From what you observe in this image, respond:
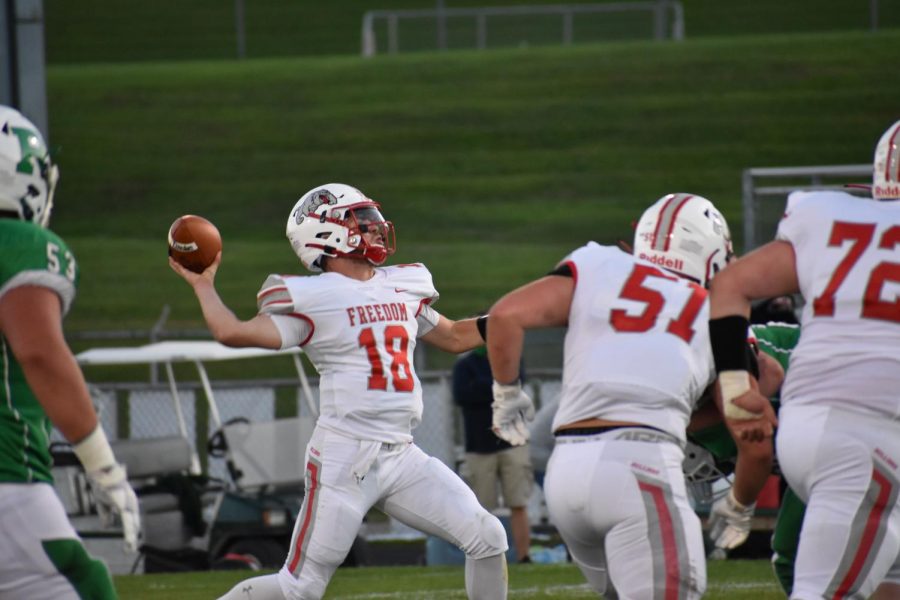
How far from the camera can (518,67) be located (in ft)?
96.4

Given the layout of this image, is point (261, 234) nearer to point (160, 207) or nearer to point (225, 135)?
point (160, 207)

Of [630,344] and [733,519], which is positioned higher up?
[630,344]

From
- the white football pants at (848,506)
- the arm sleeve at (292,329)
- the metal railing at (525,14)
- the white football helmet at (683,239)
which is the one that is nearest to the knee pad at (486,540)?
the arm sleeve at (292,329)

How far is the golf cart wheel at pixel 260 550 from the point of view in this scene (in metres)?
10.2

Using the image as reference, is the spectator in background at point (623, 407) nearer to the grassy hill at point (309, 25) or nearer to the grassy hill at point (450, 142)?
the grassy hill at point (450, 142)

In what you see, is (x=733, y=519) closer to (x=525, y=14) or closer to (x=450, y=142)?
(x=450, y=142)

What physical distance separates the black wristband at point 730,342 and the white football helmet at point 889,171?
618 millimetres

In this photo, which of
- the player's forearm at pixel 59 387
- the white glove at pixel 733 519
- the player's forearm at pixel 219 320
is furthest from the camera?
the player's forearm at pixel 219 320

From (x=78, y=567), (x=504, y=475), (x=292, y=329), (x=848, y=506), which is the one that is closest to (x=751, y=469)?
(x=848, y=506)

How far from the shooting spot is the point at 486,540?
219 inches

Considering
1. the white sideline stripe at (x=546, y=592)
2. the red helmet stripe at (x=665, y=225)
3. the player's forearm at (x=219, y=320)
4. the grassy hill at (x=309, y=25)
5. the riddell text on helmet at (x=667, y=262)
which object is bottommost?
the white sideline stripe at (x=546, y=592)

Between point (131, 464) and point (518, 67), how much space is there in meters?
20.1

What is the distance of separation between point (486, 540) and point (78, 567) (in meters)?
1.99

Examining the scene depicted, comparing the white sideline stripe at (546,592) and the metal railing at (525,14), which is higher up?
the metal railing at (525,14)
